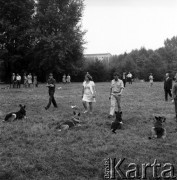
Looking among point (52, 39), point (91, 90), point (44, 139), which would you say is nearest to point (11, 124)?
point (44, 139)

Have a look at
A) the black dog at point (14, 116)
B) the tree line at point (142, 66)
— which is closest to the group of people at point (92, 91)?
the black dog at point (14, 116)

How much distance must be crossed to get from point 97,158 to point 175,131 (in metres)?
4.24

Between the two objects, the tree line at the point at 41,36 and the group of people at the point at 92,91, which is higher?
the tree line at the point at 41,36

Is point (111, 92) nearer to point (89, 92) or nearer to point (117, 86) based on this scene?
point (117, 86)

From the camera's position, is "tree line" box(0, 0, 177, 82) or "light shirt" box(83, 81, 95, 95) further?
"tree line" box(0, 0, 177, 82)

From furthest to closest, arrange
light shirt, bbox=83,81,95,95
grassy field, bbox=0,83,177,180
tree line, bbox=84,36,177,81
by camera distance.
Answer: tree line, bbox=84,36,177,81 < light shirt, bbox=83,81,95,95 < grassy field, bbox=0,83,177,180

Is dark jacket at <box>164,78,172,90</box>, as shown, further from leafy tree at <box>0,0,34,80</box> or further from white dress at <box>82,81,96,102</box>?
leafy tree at <box>0,0,34,80</box>

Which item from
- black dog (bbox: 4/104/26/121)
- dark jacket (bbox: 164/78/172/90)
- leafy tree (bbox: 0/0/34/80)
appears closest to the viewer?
black dog (bbox: 4/104/26/121)

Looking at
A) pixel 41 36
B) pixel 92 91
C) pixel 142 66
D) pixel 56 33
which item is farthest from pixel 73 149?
pixel 142 66

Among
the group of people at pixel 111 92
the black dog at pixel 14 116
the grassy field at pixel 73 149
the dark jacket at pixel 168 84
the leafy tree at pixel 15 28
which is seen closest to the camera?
the grassy field at pixel 73 149

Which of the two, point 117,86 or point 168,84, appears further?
point 168,84

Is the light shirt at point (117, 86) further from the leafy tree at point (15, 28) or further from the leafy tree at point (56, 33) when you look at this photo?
the leafy tree at point (15, 28)

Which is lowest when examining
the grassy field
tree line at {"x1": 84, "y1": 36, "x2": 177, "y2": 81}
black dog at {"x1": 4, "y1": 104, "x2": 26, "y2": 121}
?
the grassy field

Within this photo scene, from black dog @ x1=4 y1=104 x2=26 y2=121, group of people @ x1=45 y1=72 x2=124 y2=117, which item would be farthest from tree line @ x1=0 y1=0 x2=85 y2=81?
black dog @ x1=4 y1=104 x2=26 y2=121
